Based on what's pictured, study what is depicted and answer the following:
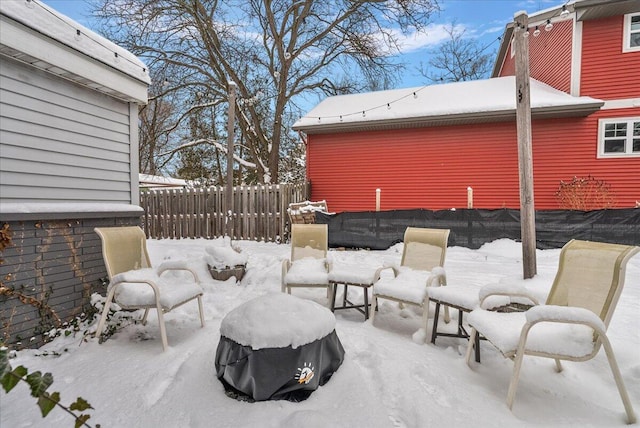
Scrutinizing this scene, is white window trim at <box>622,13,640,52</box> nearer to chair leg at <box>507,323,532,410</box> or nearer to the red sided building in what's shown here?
the red sided building

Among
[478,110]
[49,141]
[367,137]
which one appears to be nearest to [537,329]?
[49,141]

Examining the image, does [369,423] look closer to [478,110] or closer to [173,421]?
[173,421]

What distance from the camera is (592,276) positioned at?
6.97ft

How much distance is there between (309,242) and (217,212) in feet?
15.9

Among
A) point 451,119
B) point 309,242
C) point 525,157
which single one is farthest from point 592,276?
point 451,119

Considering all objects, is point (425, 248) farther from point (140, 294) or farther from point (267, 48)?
point (267, 48)

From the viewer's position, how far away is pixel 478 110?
27.8 feet

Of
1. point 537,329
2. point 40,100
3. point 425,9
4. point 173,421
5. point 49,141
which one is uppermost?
point 425,9

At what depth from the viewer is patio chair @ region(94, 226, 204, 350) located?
2.70 m

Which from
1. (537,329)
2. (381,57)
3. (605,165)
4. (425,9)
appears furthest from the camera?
(381,57)

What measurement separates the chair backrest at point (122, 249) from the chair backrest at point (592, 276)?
3.73 m

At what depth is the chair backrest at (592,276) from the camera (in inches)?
76.2

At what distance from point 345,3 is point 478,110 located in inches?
278

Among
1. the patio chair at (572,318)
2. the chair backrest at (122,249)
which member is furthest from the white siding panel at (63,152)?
the patio chair at (572,318)
